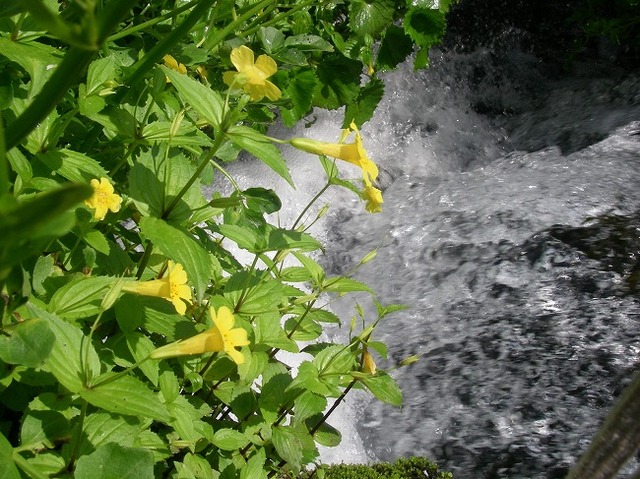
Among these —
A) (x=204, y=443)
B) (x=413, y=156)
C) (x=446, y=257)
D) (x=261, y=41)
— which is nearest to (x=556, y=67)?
(x=413, y=156)

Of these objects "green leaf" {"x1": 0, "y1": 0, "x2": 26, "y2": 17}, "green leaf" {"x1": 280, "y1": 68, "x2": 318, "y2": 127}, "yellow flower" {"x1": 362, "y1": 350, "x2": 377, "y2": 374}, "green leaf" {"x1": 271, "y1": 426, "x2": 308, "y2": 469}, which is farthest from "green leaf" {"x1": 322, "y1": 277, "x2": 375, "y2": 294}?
"green leaf" {"x1": 0, "y1": 0, "x2": 26, "y2": 17}

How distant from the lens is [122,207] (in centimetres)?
109

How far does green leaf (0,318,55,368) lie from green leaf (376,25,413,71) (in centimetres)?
112

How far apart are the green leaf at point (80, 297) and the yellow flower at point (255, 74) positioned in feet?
0.93

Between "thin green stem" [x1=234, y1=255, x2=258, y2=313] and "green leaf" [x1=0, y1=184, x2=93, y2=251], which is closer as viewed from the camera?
"green leaf" [x1=0, y1=184, x2=93, y2=251]

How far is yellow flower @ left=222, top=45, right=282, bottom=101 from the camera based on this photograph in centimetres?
90

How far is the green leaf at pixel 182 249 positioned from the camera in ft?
2.73

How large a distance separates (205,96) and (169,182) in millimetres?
159

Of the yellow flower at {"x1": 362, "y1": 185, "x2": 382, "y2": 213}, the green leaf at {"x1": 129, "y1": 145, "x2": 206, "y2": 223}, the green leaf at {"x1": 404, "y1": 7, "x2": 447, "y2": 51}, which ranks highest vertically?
the green leaf at {"x1": 404, "y1": 7, "x2": 447, "y2": 51}

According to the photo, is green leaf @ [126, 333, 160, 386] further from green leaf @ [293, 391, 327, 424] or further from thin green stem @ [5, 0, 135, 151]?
thin green stem @ [5, 0, 135, 151]

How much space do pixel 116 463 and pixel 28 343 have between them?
144 millimetres

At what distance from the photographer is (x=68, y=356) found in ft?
2.74

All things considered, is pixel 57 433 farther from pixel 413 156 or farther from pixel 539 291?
pixel 413 156

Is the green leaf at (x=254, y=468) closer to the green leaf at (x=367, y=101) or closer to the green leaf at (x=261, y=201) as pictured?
the green leaf at (x=261, y=201)
